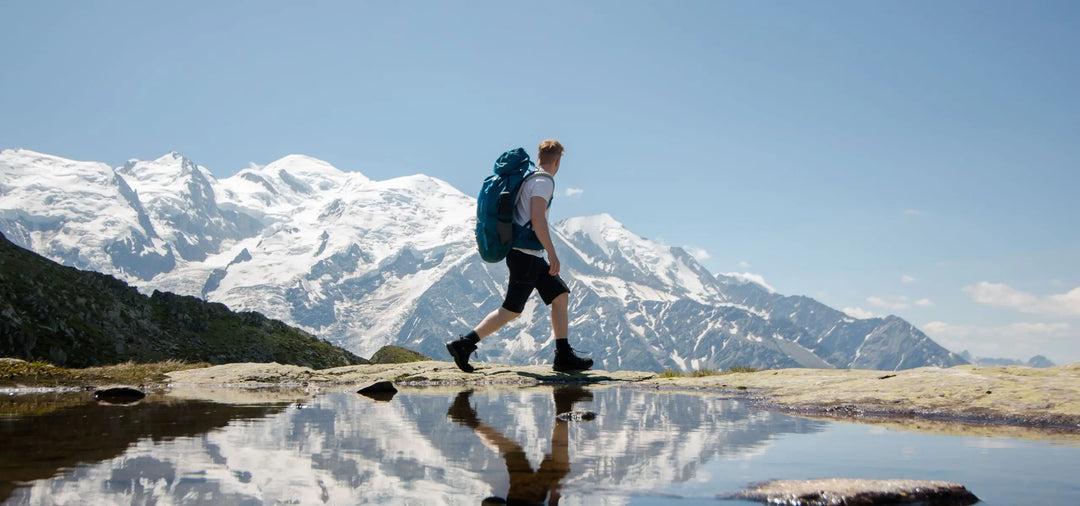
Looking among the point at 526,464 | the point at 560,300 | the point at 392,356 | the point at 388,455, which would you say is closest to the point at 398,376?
the point at 560,300

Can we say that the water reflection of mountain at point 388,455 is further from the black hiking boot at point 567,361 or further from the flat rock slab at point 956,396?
the black hiking boot at point 567,361

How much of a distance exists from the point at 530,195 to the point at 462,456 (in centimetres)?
598

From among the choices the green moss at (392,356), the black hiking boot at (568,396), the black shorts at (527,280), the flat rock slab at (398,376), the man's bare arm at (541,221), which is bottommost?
the black hiking boot at (568,396)

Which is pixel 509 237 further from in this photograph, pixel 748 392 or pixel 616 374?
pixel 616 374

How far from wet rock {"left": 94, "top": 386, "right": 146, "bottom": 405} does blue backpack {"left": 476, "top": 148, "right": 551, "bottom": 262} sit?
5228 millimetres

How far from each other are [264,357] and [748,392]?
62.3 feet

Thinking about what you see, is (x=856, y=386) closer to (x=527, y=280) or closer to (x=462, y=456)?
(x=527, y=280)

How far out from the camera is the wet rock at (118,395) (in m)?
9.75

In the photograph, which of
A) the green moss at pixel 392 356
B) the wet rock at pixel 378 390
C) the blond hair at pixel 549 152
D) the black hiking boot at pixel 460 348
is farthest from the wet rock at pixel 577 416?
the green moss at pixel 392 356

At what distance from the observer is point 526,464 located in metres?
4.64

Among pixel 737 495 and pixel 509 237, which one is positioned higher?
pixel 509 237

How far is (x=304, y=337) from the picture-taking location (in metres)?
30.1

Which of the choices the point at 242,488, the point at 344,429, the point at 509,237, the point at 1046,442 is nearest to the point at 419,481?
the point at 242,488

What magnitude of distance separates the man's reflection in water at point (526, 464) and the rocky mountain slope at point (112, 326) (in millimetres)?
16523
